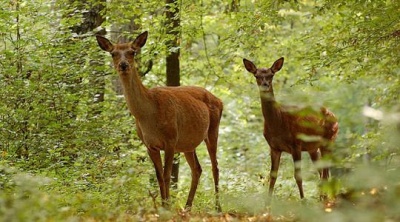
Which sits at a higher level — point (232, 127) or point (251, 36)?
point (251, 36)

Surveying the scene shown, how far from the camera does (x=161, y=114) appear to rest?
388 inches

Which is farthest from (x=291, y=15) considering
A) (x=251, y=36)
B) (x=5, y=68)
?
(x=5, y=68)

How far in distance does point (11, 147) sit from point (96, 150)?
1.43 metres

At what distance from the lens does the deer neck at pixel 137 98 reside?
959cm

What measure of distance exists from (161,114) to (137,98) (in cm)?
39

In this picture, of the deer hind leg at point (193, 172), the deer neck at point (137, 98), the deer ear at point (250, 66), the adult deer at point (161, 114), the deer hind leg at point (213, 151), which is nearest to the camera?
the adult deer at point (161, 114)

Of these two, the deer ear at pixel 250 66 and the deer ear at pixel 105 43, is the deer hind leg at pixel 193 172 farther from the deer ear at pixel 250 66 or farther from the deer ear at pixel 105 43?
the deer ear at pixel 105 43

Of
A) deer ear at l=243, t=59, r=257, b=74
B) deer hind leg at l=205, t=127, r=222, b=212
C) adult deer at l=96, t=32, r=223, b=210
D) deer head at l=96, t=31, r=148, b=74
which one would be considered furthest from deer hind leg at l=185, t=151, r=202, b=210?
deer head at l=96, t=31, r=148, b=74

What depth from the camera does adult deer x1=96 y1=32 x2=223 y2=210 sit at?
9.46 m

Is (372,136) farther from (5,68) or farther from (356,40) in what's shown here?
(5,68)

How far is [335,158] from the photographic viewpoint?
14.3 ft

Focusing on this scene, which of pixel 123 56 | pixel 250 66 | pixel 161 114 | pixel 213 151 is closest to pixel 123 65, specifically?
pixel 123 56

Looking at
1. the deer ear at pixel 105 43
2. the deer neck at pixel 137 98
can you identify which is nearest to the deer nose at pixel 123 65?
the deer neck at pixel 137 98

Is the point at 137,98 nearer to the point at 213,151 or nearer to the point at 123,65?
the point at 123,65
